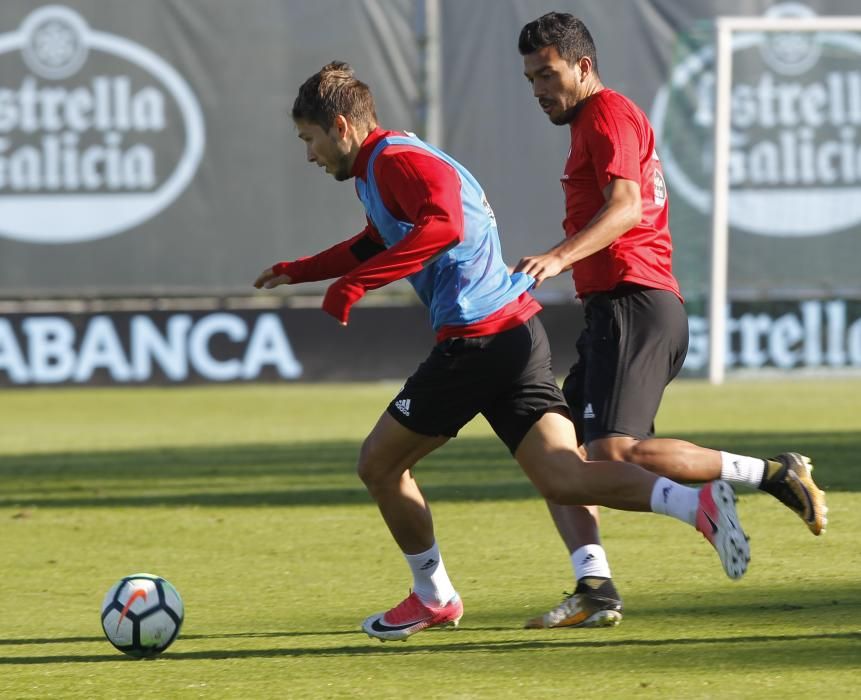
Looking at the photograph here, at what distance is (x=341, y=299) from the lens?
187 inches

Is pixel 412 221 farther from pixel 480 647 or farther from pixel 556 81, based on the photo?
pixel 480 647

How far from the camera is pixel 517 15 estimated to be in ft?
51.8

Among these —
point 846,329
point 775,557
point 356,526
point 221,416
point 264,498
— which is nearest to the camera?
point 775,557

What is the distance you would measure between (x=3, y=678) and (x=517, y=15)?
1205 centimetres

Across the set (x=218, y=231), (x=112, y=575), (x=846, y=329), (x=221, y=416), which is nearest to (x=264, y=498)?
(x=112, y=575)

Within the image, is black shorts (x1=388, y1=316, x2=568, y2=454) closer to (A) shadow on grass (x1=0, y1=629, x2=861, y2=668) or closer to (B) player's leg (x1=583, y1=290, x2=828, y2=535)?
(B) player's leg (x1=583, y1=290, x2=828, y2=535)

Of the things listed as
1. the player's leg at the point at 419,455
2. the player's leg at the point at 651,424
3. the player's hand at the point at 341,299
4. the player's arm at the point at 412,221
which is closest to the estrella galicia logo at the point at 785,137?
the player's leg at the point at 651,424

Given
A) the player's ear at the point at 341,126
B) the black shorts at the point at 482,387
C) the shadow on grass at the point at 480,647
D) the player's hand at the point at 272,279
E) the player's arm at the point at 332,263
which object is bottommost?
the shadow on grass at the point at 480,647

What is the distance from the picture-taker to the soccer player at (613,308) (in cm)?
504

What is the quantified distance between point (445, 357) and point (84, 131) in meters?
11.4

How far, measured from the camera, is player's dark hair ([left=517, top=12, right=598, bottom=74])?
5230 mm

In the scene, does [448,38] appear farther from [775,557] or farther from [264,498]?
[775,557]

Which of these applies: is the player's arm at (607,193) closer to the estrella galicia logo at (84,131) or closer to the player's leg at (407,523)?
the player's leg at (407,523)

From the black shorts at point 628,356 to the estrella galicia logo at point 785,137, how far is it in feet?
35.9
